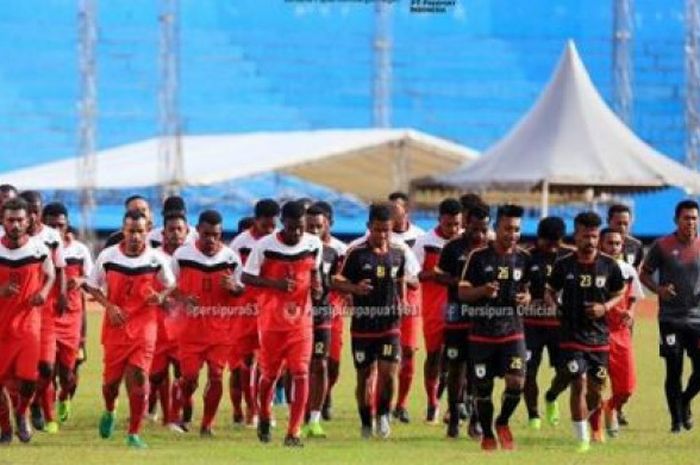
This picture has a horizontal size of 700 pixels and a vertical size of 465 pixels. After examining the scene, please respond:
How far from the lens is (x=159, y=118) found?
57.4 m

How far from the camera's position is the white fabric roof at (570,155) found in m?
39.1

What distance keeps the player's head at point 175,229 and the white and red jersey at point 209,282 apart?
53 cm

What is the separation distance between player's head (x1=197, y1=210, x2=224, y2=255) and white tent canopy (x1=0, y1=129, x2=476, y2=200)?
24239mm

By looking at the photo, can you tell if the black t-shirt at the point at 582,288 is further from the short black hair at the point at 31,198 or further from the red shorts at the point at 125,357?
the short black hair at the point at 31,198

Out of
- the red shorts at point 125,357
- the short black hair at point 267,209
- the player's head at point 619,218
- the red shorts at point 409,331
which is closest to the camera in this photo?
the red shorts at point 125,357

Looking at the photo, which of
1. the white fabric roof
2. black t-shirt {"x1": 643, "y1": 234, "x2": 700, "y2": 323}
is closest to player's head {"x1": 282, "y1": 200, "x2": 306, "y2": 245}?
black t-shirt {"x1": 643, "y1": 234, "x2": 700, "y2": 323}

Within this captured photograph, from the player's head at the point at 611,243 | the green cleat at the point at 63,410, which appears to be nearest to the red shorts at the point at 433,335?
the player's head at the point at 611,243

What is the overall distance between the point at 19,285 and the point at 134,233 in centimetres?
104

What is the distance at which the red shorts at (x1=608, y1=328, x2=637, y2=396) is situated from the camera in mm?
19922

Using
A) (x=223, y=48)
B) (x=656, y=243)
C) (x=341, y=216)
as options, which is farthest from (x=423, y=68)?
(x=656, y=243)

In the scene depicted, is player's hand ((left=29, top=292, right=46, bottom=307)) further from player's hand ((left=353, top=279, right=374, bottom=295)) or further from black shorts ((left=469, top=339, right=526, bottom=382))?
black shorts ((left=469, top=339, right=526, bottom=382))

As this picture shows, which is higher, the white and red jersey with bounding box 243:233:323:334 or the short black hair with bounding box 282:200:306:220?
the short black hair with bounding box 282:200:306:220

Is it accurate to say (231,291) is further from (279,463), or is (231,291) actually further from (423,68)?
(423,68)

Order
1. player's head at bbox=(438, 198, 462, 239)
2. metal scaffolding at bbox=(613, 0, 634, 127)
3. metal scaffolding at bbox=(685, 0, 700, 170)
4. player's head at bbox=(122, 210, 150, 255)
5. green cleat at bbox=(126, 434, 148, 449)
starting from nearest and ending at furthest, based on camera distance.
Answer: green cleat at bbox=(126, 434, 148, 449) < player's head at bbox=(122, 210, 150, 255) < player's head at bbox=(438, 198, 462, 239) < metal scaffolding at bbox=(685, 0, 700, 170) < metal scaffolding at bbox=(613, 0, 634, 127)
